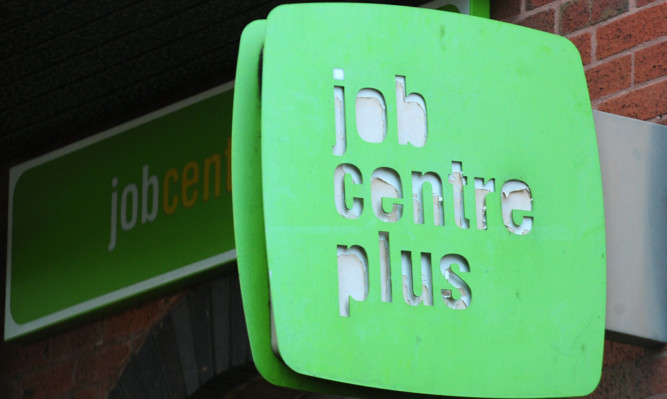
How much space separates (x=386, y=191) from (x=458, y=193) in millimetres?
137

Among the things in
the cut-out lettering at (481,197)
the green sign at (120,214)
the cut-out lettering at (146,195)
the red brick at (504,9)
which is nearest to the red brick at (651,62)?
the red brick at (504,9)

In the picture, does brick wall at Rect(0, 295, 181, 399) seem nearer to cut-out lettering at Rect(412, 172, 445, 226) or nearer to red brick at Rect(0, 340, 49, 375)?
red brick at Rect(0, 340, 49, 375)

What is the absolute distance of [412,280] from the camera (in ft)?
6.64

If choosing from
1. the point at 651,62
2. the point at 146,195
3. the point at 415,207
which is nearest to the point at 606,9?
the point at 651,62

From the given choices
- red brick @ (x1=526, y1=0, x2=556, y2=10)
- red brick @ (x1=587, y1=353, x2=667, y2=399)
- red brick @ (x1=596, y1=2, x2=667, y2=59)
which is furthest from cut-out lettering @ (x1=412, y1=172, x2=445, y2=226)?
red brick @ (x1=526, y1=0, x2=556, y2=10)

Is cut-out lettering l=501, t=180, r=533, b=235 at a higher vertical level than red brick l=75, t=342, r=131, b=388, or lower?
higher

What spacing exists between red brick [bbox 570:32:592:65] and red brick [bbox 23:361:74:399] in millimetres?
1876

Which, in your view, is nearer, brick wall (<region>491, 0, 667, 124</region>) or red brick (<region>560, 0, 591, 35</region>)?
brick wall (<region>491, 0, 667, 124</region>)

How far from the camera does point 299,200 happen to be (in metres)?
2.00

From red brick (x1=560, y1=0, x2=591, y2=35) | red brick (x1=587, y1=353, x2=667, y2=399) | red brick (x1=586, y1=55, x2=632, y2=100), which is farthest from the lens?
red brick (x1=560, y1=0, x2=591, y2=35)

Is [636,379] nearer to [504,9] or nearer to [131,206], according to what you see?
[504,9]

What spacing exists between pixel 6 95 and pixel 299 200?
1.91 metres

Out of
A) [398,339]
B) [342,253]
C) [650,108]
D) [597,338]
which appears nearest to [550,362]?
[597,338]

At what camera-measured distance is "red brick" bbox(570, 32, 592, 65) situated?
2.83 metres
